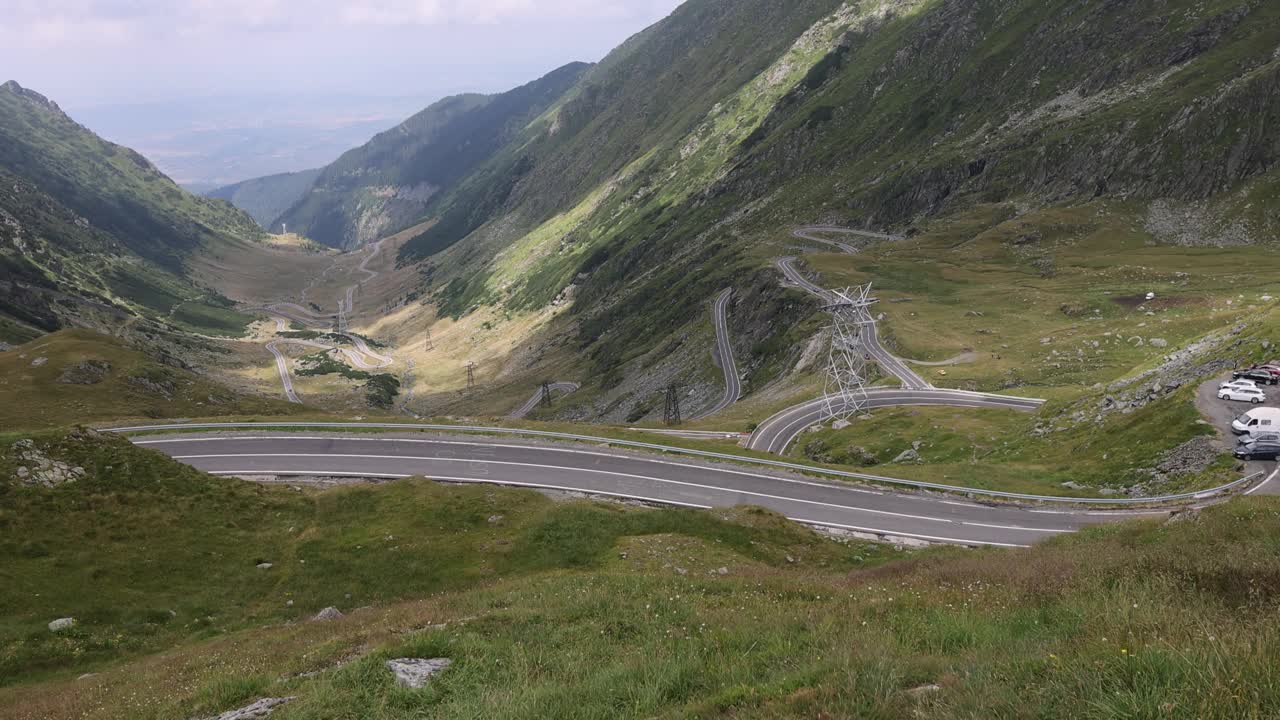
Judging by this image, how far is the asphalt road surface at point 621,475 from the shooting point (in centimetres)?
3981

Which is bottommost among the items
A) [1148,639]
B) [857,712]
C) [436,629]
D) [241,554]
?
[241,554]

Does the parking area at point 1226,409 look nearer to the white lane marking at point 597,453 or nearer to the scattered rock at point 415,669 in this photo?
the white lane marking at point 597,453

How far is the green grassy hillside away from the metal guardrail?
12.3m

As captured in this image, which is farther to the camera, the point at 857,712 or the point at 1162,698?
the point at 857,712

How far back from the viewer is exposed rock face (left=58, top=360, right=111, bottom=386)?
74250mm

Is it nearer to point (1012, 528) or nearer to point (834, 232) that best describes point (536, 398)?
point (834, 232)

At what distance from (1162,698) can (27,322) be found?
715 feet

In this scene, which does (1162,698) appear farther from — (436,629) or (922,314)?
(922,314)

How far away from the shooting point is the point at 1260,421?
38.0m

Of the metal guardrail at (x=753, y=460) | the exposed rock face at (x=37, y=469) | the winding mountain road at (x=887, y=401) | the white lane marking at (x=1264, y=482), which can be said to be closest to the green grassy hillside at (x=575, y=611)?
the exposed rock face at (x=37, y=469)

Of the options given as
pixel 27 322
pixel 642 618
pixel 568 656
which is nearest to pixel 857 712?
pixel 568 656

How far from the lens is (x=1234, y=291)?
278ft

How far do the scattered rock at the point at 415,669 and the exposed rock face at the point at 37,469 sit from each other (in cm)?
2930

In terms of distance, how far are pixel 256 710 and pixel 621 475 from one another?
37.4 meters
